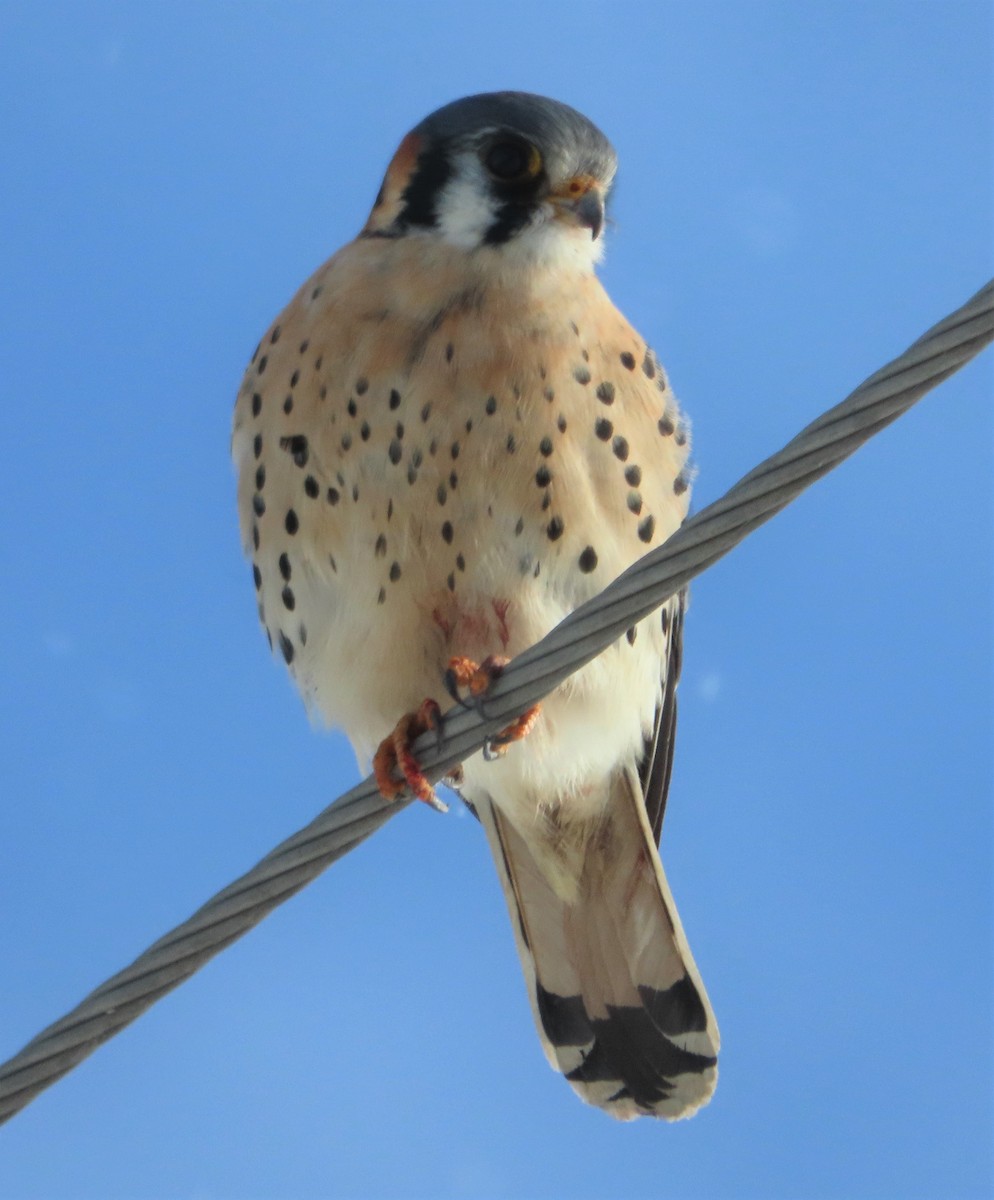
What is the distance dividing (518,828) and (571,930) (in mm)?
260

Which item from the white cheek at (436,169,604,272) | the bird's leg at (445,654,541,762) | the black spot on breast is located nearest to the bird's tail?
the bird's leg at (445,654,541,762)

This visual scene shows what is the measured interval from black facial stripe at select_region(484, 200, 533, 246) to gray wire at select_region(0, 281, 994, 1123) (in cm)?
121

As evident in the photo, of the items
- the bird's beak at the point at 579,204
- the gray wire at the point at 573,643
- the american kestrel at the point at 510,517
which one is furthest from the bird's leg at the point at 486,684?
the bird's beak at the point at 579,204

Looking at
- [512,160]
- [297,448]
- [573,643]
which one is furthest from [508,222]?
[573,643]

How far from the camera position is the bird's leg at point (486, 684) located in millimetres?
2873

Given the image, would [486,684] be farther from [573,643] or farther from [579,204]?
[579,204]

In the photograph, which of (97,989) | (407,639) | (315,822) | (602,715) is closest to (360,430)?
(407,639)

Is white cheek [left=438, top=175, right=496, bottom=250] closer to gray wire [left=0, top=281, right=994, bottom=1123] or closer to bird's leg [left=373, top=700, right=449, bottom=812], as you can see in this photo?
bird's leg [left=373, top=700, right=449, bottom=812]

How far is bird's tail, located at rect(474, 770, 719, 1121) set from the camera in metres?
3.70

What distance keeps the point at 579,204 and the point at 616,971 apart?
1.68m

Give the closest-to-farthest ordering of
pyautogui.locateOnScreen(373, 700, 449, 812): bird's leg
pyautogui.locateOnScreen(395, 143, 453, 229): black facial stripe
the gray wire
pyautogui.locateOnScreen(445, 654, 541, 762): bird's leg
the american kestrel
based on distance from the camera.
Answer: the gray wire, pyautogui.locateOnScreen(373, 700, 449, 812): bird's leg, pyautogui.locateOnScreen(445, 654, 541, 762): bird's leg, the american kestrel, pyautogui.locateOnScreen(395, 143, 453, 229): black facial stripe

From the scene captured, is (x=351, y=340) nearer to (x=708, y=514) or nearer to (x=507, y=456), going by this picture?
(x=507, y=456)

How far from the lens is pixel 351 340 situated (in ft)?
10.6

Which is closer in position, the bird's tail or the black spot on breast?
the black spot on breast
